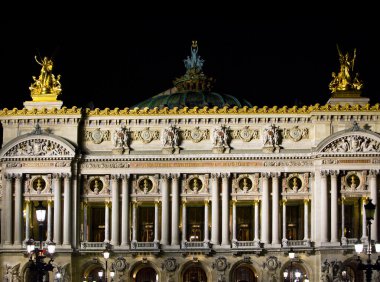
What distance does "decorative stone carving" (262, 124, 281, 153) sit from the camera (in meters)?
67.0

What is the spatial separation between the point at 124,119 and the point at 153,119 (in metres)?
1.81

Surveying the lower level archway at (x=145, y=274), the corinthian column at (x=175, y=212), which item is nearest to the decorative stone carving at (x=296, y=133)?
the corinthian column at (x=175, y=212)

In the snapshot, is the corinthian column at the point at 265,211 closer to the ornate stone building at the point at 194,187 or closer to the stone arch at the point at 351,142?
the ornate stone building at the point at 194,187

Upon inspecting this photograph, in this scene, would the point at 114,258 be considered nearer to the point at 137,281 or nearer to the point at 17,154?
the point at 137,281

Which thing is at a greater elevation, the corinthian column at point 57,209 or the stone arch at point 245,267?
the corinthian column at point 57,209

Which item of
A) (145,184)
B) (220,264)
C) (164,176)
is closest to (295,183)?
(220,264)

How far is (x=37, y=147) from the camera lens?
6706 cm

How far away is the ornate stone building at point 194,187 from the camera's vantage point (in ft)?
217

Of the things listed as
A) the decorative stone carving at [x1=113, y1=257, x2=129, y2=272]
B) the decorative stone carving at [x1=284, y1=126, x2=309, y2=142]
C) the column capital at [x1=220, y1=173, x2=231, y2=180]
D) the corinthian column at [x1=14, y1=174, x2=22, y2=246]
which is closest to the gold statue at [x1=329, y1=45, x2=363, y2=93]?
the decorative stone carving at [x1=284, y1=126, x2=309, y2=142]

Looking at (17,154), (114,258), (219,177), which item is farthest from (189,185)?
(17,154)

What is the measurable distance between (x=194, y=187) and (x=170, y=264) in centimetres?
500

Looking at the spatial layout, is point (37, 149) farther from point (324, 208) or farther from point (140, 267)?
point (324, 208)

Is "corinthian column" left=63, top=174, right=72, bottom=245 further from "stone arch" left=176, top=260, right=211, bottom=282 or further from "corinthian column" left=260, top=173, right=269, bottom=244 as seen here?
"corinthian column" left=260, top=173, right=269, bottom=244

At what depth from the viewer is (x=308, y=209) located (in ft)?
220
